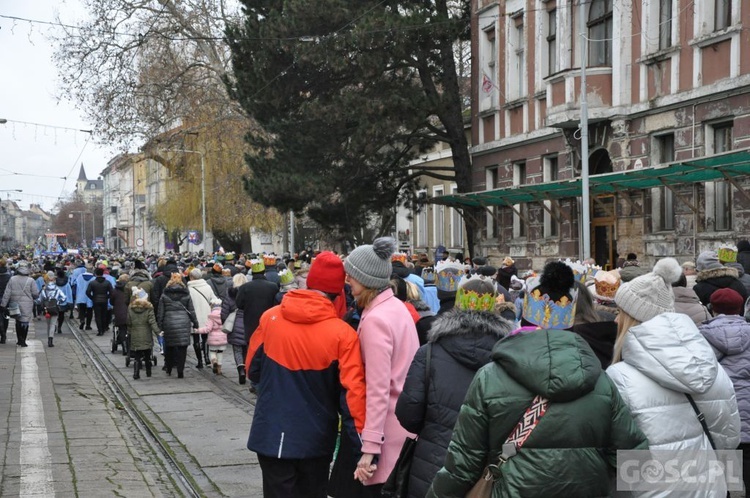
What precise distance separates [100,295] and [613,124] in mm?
12610

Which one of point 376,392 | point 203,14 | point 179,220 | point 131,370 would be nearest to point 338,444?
point 376,392

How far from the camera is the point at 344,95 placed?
90.6 ft

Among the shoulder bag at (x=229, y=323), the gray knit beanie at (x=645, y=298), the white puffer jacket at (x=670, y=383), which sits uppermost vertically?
the gray knit beanie at (x=645, y=298)

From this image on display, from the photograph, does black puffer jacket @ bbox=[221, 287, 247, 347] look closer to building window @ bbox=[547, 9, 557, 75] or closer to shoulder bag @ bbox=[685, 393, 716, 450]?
shoulder bag @ bbox=[685, 393, 716, 450]

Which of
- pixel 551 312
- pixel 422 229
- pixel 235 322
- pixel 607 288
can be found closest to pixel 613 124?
pixel 235 322

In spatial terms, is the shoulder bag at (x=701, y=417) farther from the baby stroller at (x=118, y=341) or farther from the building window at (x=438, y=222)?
the building window at (x=438, y=222)

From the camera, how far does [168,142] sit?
137 feet

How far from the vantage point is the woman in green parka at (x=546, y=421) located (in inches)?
146

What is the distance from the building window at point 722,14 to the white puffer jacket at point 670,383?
55.3 feet

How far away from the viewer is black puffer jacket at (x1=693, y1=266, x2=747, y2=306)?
10.1m

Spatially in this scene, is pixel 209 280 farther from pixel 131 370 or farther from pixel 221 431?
pixel 221 431

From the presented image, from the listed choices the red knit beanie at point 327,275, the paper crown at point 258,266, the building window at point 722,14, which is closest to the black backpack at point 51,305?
the paper crown at point 258,266

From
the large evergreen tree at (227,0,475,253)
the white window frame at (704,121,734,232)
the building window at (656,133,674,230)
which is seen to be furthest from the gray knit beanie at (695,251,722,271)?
the large evergreen tree at (227,0,475,253)

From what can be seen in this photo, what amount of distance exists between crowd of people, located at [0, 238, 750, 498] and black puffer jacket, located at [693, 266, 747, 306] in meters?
2.57
